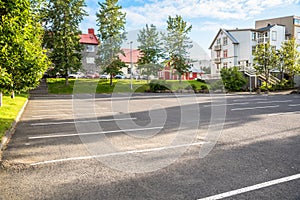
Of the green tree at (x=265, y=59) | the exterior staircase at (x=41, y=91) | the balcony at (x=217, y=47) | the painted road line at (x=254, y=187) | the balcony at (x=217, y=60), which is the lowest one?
the painted road line at (x=254, y=187)

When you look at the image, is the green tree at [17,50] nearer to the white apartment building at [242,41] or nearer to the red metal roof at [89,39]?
the white apartment building at [242,41]

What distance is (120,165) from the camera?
4641 millimetres

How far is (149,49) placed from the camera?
3556 cm

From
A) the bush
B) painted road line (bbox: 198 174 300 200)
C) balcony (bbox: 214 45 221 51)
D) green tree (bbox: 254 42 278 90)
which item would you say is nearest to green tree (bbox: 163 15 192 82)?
the bush

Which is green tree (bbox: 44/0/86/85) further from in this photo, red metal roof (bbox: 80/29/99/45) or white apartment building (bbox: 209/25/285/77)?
white apartment building (bbox: 209/25/285/77)

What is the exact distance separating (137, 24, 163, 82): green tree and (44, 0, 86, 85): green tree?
8789mm

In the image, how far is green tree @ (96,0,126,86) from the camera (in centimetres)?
3309

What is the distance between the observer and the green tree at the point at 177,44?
118 feet

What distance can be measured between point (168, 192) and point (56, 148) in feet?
11.1

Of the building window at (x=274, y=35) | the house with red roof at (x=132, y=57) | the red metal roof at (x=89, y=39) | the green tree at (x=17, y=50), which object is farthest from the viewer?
the red metal roof at (x=89, y=39)

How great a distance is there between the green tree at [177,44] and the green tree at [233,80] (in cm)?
589

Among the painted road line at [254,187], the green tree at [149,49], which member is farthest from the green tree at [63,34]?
the painted road line at [254,187]

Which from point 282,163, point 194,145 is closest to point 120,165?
point 194,145

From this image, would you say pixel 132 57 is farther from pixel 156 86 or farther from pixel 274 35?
pixel 274 35
